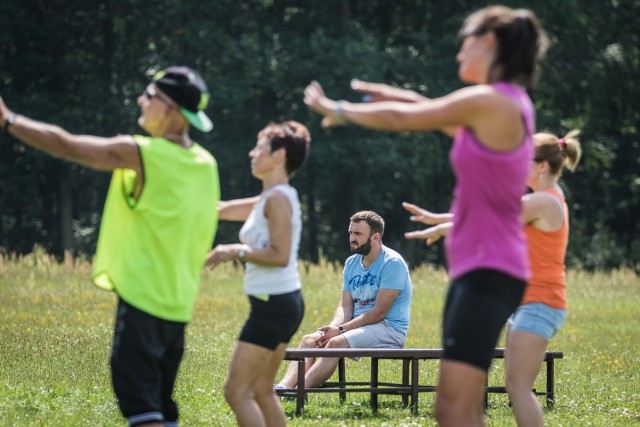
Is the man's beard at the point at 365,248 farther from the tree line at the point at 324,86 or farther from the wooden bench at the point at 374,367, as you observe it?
the tree line at the point at 324,86

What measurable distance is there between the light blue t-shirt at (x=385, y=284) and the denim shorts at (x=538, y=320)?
10.3ft

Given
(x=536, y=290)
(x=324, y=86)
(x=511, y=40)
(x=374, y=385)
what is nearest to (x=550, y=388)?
(x=374, y=385)

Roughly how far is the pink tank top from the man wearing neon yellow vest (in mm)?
1323

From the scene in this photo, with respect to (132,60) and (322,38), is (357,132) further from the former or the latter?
(132,60)

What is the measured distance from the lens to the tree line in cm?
3631

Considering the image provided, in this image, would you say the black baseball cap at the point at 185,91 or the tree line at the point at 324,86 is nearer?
the black baseball cap at the point at 185,91

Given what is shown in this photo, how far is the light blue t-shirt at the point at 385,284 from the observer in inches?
359

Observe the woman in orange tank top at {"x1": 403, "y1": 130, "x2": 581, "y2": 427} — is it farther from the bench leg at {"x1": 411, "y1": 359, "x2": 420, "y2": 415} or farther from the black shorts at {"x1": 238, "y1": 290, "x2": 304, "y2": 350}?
the bench leg at {"x1": 411, "y1": 359, "x2": 420, "y2": 415}

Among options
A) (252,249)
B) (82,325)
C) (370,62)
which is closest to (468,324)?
(252,249)

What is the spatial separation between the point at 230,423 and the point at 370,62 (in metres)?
28.3

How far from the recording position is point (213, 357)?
11141 millimetres

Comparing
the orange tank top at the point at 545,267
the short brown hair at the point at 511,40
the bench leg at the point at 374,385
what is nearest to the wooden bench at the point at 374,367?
the bench leg at the point at 374,385

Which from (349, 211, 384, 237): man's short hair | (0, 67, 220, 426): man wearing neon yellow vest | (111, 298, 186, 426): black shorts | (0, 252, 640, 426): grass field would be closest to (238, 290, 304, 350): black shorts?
(0, 67, 220, 426): man wearing neon yellow vest

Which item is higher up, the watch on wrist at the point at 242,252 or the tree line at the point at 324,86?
the tree line at the point at 324,86
